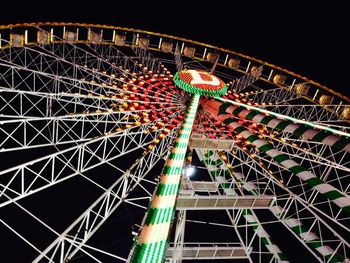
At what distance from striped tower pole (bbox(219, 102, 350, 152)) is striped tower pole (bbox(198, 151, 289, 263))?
242 cm

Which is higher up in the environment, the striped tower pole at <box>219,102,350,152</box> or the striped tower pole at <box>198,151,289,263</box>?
the striped tower pole at <box>219,102,350,152</box>

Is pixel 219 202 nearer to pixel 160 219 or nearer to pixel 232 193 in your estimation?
pixel 232 193

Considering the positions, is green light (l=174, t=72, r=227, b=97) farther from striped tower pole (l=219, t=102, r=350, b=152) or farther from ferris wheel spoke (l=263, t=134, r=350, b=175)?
ferris wheel spoke (l=263, t=134, r=350, b=175)

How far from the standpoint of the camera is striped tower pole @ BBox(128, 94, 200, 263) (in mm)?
4156

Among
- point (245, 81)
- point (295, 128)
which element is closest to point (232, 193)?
point (295, 128)

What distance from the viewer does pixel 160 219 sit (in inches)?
193

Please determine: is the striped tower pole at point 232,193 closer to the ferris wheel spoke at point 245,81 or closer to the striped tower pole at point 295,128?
the striped tower pole at point 295,128

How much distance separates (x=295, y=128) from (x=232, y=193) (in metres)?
4.57

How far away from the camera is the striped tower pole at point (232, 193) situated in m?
12.7

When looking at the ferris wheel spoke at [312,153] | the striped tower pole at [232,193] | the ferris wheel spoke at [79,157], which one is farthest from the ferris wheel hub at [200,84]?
the ferris wheel spoke at [312,153]

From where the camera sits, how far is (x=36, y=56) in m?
16.1

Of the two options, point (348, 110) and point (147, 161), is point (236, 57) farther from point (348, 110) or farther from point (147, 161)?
point (147, 161)

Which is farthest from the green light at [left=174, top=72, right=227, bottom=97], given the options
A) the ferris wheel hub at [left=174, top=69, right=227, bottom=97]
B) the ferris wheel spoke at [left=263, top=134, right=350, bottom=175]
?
the ferris wheel spoke at [left=263, top=134, right=350, bottom=175]

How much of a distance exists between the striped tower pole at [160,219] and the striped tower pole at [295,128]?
3679 mm
